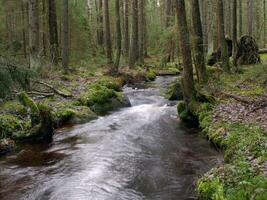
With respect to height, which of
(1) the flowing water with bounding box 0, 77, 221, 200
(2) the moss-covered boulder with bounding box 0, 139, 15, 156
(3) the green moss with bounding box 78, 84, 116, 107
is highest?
(3) the green moss with bounding box 78, 84, 116, 107

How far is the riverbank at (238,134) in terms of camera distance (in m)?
6.19

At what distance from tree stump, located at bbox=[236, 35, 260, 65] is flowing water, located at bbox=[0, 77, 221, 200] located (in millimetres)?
12575

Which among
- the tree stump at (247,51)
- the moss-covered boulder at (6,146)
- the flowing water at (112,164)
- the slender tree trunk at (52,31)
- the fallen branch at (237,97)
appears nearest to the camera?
the flowing water at (112,164)

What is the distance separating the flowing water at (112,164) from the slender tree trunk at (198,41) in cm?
379

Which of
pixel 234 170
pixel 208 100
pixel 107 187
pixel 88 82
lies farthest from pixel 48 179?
pixel 88 82

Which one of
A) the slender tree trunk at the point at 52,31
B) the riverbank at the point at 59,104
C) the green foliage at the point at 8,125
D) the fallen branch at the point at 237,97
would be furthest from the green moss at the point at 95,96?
the slender tree trunk at the point at 52,31

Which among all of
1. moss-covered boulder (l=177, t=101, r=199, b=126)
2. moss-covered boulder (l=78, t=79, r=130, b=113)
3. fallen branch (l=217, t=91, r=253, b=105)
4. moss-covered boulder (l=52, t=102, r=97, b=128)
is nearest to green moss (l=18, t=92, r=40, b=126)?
moss-covered boulder (l=52, t=102, r=97, b=128)

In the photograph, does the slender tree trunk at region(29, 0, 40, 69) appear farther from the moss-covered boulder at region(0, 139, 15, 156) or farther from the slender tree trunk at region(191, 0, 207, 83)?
the moss-covered boulder at region(0, 139, 15, 156)

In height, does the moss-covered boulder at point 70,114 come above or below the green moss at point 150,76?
below

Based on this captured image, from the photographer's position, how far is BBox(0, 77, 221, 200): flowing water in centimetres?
745

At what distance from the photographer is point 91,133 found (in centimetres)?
1197

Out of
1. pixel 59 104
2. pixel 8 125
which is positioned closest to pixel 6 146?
pixel 8 125

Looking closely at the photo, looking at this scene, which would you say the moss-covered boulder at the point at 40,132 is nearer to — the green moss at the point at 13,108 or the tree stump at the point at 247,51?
the green moss at the point at 13,108

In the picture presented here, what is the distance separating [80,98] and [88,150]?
5333 millimetres
